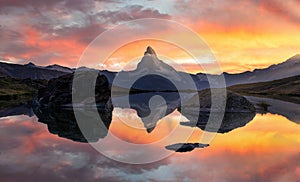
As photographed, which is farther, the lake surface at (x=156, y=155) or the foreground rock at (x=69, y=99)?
the foreground rock at (x=69, y=99)

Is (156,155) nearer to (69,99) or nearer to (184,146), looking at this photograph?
(184,146)

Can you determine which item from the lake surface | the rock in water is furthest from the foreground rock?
the rock in water

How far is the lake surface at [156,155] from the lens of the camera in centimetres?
2082

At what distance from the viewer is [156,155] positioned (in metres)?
27.2

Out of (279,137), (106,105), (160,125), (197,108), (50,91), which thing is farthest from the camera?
(50,91)

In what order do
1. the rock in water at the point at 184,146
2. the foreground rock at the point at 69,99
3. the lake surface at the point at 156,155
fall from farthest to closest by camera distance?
the foreground rock at the point at 69,99
the rock in water at the point at 184,146
the lake surface at the point at 156,155

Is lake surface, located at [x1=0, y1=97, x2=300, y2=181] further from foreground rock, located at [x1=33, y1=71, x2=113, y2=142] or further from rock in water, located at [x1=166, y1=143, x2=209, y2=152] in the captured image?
foreground rock, located at [x1=33, y1=71, x2=113, y2=142]

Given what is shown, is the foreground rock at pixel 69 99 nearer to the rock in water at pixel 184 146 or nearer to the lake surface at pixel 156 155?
the lake surface at pixel 156 155

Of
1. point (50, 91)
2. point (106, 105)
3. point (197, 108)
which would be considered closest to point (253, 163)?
point (197, 108)

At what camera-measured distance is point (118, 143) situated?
33.2 metres

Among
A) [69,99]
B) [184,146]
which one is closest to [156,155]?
[184,146]

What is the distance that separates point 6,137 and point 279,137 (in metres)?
34.4

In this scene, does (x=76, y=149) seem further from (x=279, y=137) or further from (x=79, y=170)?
(x=279, y=137)

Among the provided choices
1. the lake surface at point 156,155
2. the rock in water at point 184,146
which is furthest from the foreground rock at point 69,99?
the rock in water at point 184,146
